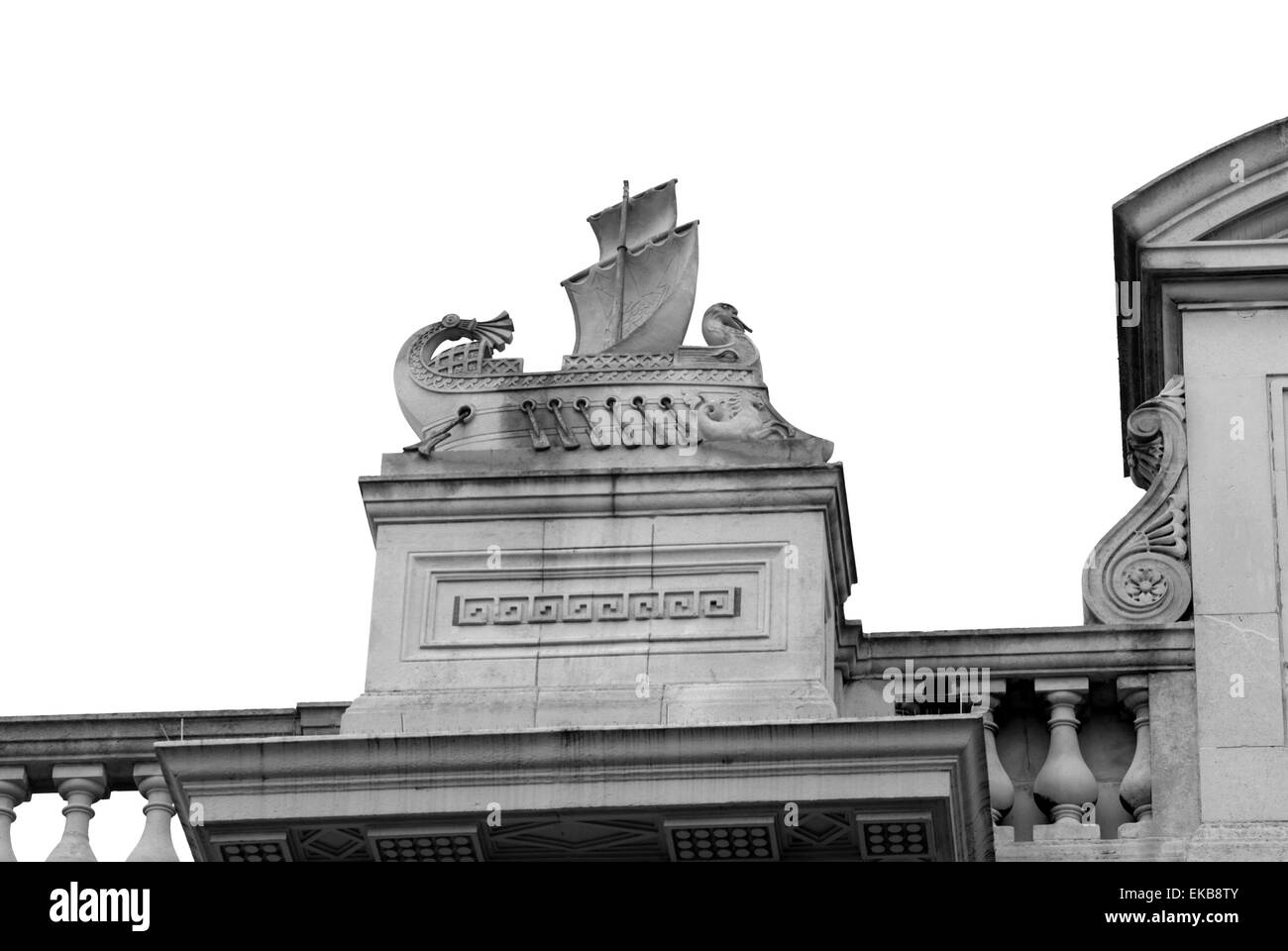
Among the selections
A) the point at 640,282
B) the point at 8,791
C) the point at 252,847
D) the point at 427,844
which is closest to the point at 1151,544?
the point at 640,282

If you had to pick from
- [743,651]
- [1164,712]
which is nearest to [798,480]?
[743,651]

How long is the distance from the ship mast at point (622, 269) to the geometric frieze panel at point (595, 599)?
1581 mm

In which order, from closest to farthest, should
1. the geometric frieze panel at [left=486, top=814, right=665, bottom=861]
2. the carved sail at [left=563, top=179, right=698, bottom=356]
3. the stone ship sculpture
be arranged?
the geometric frieze panel at [left=486, top=814, right=665, bottom=861]
the stone ship sculpture
the carved sail at [left=563, top=179, right=698, bottom=356]

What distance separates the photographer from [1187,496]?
19328mm

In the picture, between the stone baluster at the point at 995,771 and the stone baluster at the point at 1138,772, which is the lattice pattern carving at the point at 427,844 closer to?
the stone baluster at the point at 995,771

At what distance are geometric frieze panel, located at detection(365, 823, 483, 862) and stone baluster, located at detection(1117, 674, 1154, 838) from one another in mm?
3225

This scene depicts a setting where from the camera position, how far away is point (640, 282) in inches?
801

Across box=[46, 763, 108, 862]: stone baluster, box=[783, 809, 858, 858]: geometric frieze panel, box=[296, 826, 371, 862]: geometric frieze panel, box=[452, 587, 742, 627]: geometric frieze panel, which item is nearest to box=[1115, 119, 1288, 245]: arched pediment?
box=[452, 587, 742, 627]: geometric frieze panel

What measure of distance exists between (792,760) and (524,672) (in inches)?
Answer: 63.3

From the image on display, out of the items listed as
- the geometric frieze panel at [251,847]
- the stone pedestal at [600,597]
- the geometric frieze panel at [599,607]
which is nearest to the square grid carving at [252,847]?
the geometric frieze panel at [251,847]

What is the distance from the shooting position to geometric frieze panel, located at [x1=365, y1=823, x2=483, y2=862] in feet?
59.7

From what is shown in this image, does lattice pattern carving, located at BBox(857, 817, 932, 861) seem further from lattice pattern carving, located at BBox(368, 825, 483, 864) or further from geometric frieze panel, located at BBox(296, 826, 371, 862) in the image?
geometric frieze panel, located at BBox(296, 826, 371, 862)

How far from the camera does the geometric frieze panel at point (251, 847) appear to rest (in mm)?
18344
